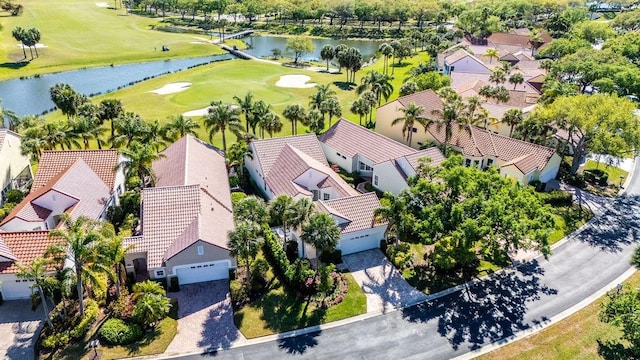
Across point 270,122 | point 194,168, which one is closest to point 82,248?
point 194,168

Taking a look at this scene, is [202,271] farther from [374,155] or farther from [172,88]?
[172,88]

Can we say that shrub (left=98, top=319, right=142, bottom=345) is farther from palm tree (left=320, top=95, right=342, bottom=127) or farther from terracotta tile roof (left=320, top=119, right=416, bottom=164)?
palm tree (left=320, top=95, right=342, bottom=127)

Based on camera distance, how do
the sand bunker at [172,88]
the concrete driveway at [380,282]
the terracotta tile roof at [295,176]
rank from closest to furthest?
the concrete driveway at [380,282], the terracotta tile roof at [295,176], the sand bunker at [172,88]

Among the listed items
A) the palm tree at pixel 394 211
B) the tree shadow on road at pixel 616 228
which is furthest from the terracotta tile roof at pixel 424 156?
the tree shadow on road at pixel 616 228

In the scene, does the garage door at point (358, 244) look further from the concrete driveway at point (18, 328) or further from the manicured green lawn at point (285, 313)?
the concrete driveway at point (18, 328)

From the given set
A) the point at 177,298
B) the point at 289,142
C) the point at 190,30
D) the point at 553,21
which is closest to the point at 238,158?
the point at 289,142

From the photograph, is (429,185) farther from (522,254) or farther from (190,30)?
(190,30)
